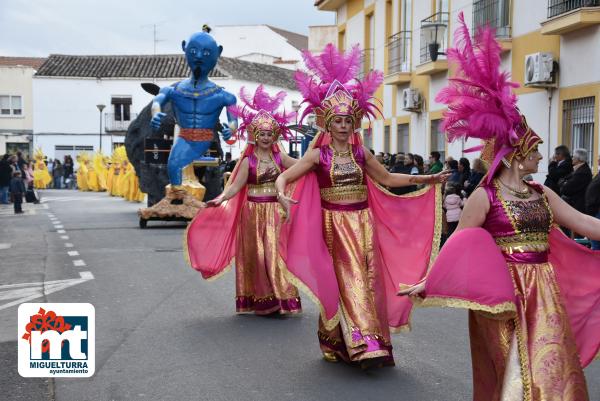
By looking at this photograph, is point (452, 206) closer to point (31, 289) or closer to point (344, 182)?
point (344, 182)

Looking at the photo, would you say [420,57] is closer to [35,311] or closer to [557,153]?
[557,153]

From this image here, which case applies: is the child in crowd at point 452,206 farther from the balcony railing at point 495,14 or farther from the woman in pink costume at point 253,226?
the balcony railing at point 495,14

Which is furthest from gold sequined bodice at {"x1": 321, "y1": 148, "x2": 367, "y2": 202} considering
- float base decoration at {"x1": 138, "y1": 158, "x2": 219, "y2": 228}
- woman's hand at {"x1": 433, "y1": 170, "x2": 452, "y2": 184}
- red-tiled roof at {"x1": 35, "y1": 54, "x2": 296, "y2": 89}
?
red-tiled roof at {"x1": 35, "y1": 54, "x2": 296, "y2": 89}

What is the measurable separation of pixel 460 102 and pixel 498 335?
1.23 m

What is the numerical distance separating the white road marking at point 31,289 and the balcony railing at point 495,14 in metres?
9.64

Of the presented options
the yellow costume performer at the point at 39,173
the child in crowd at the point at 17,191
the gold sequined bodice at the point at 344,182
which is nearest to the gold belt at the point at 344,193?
the gold sequined bodice at the point at 344,182

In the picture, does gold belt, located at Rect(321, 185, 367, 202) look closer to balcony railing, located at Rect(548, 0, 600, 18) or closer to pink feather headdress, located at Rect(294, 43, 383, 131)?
pink feather headdress, located at Rect(294, 43, 383, 131)

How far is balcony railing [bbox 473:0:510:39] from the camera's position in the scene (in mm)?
16453

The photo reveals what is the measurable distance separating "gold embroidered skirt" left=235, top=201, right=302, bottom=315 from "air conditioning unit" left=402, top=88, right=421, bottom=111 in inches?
535

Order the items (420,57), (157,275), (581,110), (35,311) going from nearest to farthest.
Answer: (35,311), (157,275), (581,110), (420,57)

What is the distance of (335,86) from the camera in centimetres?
648

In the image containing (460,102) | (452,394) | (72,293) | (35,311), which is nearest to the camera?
(460,102)

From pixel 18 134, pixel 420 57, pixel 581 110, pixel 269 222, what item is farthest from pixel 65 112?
pixel 269 222

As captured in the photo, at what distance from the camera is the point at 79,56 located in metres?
59.6
